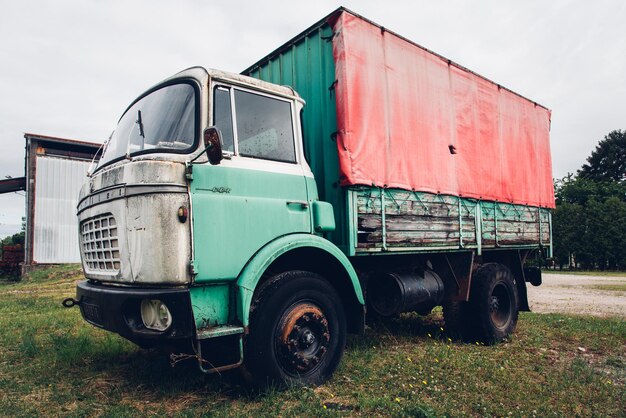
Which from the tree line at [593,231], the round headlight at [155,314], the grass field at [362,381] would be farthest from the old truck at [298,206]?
the tree line at [593,231]

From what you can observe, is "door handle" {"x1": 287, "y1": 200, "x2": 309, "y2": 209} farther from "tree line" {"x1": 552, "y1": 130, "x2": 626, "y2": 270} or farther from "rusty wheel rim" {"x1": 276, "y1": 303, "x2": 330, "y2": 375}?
"tree line" {"x1": 552, "y1": 130, "x2": 626, "y2": 270}

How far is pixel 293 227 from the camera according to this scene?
4289 mm

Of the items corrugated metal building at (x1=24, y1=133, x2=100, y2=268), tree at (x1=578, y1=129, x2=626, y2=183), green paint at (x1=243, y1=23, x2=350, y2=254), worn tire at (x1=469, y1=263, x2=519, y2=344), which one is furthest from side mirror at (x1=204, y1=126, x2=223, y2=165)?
tree at (x1=578, y1=129, x2=626, y2=183)

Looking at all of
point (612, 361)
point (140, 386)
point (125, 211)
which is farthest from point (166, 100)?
point (612, 361)

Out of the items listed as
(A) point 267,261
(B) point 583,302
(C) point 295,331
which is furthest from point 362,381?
(B) point 583,302

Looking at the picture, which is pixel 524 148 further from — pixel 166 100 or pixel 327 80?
pixel 166 100

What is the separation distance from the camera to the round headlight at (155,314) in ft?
11.4

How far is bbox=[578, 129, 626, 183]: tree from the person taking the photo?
49562 mm

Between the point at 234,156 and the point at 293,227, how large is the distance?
0.84 meters

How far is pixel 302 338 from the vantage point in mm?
4145

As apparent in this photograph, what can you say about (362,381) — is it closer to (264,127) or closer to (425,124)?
(264,127)

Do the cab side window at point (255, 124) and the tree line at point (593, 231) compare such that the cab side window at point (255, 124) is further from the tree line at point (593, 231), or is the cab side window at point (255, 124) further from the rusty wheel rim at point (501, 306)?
the tree line at point (593, 231)

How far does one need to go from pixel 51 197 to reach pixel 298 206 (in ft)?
68.7

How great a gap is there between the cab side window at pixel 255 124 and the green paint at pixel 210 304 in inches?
46.8
